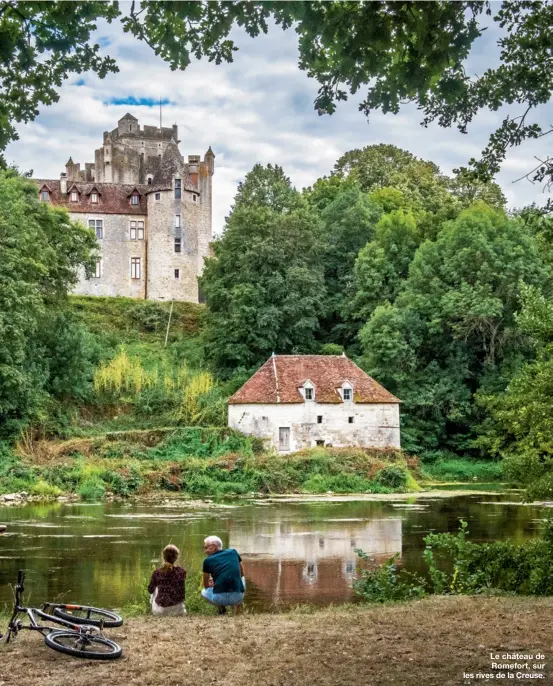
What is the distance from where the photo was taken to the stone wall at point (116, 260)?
2495 inches

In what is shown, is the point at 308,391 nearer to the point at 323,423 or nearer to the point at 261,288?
the point at 323,423

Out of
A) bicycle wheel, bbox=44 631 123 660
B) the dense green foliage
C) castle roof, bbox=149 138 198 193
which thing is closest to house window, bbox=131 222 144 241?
castle roof, bbox=149 138 198 193

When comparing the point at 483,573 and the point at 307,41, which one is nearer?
the point at 307,41

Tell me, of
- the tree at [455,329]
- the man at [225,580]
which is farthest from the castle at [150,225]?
the man at [225,580]

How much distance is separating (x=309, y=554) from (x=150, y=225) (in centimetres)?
4516

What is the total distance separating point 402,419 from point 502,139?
39362mm

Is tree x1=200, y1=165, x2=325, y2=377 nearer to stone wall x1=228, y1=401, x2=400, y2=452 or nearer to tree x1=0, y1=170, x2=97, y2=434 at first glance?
stone wall x1=228, y1=401, x2=400, y2=452

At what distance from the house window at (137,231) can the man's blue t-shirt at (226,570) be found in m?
53.2

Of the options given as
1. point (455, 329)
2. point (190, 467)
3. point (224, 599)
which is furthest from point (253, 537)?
point (455, 329)

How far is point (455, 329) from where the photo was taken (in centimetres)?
4781

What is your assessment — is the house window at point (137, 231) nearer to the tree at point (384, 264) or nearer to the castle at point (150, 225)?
the castle at point (150, 225)

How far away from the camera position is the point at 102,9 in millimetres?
7996

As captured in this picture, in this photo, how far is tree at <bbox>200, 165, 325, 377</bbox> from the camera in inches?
2018

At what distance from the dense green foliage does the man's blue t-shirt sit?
2.18 m
